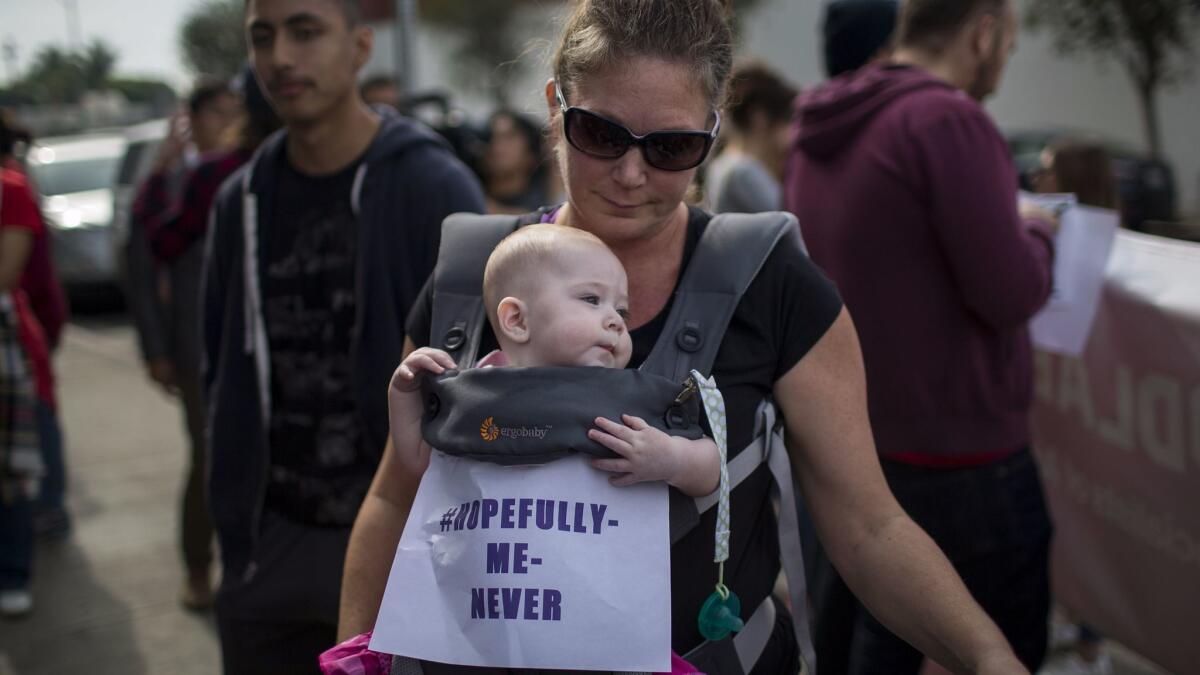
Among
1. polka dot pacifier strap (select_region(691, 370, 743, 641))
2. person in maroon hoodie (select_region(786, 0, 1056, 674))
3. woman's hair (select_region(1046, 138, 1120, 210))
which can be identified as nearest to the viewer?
polka dot pacifier strap (select_region(691, 370, 743, 641))

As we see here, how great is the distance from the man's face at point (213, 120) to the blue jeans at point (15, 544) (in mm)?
2043

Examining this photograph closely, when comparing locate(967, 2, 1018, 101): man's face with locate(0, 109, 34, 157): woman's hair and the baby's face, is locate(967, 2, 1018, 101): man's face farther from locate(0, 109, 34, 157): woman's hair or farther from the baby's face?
locate(0, 109, 34, 157): woman's hair

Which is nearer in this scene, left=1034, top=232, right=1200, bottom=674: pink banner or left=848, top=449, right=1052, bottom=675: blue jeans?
left=848, top=449, right=1052, bottom=675: blue jeans

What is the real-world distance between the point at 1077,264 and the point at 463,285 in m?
2.05

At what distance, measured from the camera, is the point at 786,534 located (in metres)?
1.92

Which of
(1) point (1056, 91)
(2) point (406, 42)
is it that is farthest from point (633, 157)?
(1) point (1056, 91)

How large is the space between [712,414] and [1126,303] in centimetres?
200

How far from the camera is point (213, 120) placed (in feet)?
19.6

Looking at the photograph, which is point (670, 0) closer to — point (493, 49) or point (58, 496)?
point (58, 496)

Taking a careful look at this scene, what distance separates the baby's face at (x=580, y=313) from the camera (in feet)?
5.40

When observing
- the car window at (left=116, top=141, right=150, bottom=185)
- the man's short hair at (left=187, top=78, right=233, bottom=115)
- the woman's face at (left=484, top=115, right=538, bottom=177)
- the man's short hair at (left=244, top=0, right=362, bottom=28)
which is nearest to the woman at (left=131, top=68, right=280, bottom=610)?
the man's short hair at (left=187, top=78, right=233, bottom=115)

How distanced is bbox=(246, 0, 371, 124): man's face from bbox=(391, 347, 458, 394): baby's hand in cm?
145

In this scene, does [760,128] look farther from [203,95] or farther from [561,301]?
[561,301]

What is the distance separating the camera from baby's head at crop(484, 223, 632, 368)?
1646mm
